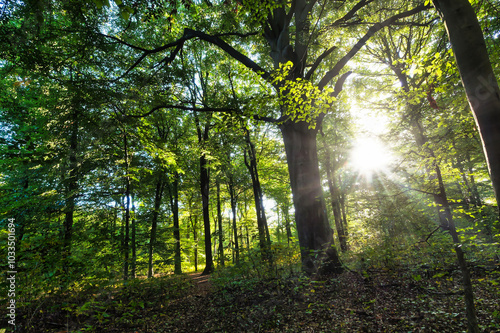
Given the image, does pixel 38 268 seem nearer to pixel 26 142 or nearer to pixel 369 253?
pixel 369 253

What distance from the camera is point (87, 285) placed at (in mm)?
4562


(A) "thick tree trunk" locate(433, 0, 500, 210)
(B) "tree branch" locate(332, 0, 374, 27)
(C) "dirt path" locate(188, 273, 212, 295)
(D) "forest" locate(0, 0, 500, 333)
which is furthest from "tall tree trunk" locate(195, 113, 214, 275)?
(A) "thick tree trunk" locate(433, 0, 500, 210)

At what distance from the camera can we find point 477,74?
1.92 meters

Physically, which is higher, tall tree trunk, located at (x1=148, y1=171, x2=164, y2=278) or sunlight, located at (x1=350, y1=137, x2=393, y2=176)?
sunlight, located at (x1=350, y1=137, x2=393, y2=176)

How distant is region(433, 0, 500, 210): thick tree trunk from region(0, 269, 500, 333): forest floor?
1887 millimetres

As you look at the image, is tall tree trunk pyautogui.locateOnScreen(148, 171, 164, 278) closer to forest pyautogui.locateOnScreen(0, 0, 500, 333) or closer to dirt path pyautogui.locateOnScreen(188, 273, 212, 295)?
forest pyautogui.locateOnScreen(0, 0, 500, 333)

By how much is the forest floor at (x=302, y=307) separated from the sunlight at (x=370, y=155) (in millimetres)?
6877

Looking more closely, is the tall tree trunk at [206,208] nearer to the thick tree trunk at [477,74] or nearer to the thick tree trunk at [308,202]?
the thick tree trunk at [308,202]

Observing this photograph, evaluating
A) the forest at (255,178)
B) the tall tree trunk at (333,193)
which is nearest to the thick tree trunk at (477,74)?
the forest at (255,178)

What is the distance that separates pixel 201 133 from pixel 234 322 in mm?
12451

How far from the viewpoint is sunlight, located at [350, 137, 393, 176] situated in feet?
35.1

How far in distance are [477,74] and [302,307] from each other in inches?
174

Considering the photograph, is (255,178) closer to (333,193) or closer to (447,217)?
(333,193)

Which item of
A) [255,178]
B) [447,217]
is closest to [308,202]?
[447,217]
